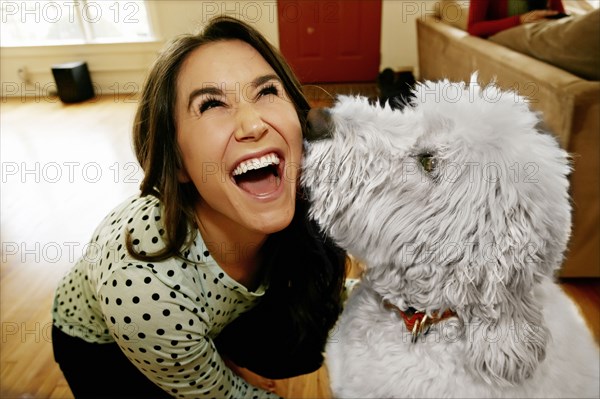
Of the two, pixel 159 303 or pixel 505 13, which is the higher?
pixel 505 13

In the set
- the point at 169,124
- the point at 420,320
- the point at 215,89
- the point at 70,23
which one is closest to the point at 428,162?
the point at 420,320

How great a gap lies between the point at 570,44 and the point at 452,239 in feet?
3.74

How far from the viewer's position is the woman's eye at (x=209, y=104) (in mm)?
864

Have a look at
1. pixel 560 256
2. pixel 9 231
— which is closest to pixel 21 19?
pixel 9 231

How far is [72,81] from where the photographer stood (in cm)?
473

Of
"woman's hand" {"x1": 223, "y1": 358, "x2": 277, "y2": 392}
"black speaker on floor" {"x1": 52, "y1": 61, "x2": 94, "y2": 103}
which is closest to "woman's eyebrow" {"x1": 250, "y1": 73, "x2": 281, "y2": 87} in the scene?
"woman's hand" {"x1": 223, "y1": 358, "x2": 277, "y2": 392}

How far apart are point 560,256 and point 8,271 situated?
2.25 meters

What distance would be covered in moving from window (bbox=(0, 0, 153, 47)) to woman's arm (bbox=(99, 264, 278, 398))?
4.87 meters

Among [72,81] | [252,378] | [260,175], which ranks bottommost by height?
[252,378]

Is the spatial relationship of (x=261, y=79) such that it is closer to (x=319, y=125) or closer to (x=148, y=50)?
(x=319, y=125)

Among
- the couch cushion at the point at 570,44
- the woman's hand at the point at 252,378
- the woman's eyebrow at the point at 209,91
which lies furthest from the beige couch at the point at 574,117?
the woman's hand at the point at 252,378

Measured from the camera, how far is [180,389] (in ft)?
3.35

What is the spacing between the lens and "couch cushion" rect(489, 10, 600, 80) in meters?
1.40

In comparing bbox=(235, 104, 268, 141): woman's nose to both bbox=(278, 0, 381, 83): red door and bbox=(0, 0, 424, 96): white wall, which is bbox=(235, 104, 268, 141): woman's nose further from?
bbox=(0, 0, 424, 96): white wall
